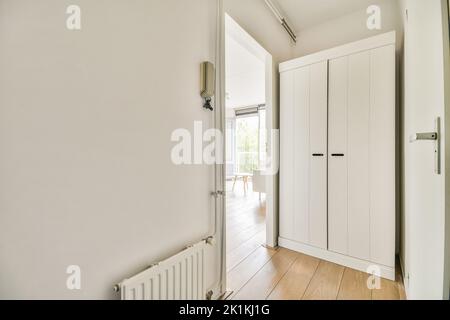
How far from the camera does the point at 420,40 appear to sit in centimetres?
98

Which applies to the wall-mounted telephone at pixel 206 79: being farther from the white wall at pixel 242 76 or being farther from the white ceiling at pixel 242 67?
the white wall at pixel 242 76

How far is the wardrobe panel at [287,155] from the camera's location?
8.14 feet

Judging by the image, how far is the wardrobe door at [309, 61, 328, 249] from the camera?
7.34 feet

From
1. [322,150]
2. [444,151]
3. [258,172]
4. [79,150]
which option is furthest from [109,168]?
[258,172]

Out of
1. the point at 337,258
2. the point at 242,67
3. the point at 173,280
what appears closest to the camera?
the point at 173,280

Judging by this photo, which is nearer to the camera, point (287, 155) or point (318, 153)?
point (318, 153)

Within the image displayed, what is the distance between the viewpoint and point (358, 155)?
80.2 inches

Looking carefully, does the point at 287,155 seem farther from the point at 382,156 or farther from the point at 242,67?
the point at 242,67

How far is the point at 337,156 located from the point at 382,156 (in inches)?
14.9

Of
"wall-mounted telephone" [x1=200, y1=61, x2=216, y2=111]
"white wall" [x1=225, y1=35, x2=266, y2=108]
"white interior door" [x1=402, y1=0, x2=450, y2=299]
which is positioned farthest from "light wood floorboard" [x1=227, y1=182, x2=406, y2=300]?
"white wall" [x1=225, y1=35, x2=266, y2=108]

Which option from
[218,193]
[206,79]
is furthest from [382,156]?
[206,79]

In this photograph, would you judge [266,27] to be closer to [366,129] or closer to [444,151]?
[366,129]
